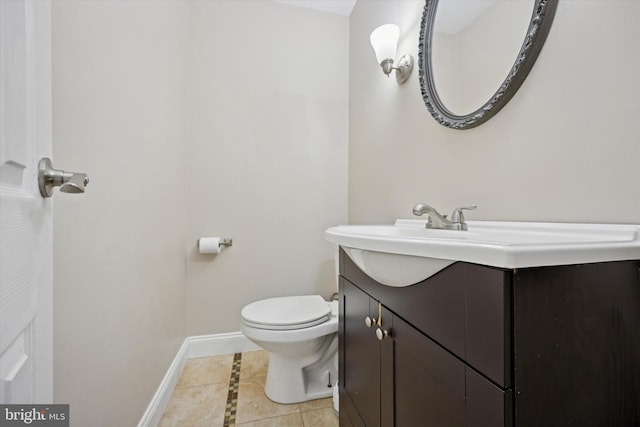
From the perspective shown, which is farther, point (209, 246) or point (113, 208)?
point (209, 246)

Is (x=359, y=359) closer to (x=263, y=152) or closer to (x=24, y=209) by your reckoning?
(x=24, y=209)

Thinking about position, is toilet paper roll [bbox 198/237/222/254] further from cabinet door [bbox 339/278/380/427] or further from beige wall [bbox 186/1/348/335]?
cabinet door [bbox 339/278/380/427]

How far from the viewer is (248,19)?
1.80m

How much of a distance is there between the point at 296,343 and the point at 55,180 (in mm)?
1068

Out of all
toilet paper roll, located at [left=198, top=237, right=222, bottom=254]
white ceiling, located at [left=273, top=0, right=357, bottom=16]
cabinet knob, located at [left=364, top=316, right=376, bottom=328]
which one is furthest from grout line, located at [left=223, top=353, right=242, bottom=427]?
white ceiling, located at [left=273, top=0, right=357, bottom=16]

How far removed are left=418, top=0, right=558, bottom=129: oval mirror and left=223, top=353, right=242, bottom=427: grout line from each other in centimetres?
157

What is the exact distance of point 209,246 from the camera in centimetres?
167

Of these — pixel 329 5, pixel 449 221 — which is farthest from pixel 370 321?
pixel 329 5

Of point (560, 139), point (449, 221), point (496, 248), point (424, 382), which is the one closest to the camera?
point (496, 248)

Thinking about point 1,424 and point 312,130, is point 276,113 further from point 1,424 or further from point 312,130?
point 1,424

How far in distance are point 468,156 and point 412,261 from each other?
0.60m

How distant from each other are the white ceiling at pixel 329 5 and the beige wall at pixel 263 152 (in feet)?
0.11

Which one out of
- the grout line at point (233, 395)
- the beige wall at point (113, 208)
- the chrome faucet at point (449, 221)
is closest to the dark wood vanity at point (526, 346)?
the chrome faucet at point (449, 221)

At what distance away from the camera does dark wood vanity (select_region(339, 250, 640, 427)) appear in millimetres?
382
